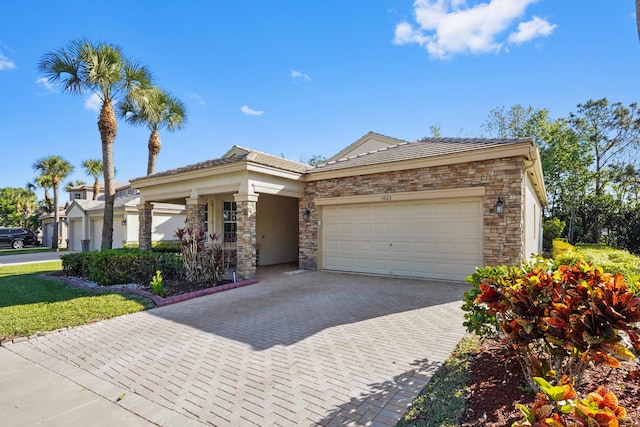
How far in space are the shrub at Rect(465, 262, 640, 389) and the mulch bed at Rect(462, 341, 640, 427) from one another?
26cm

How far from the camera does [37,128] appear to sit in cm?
2141

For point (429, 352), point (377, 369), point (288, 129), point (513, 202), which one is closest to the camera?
point (377, 369)

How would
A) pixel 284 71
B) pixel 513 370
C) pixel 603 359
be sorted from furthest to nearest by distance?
pixel 284 71
pixel 513 370
pixel 603 359

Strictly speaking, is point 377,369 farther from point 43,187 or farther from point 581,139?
point 43,187

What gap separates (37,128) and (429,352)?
2739cm

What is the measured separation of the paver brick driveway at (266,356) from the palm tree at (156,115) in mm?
13304

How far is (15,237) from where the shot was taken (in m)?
29.4

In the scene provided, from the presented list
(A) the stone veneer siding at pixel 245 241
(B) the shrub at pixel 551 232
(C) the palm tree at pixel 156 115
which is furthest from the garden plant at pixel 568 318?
(B) the shrub at pixel 551 232

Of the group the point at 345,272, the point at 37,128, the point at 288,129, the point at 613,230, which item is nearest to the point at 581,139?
the point at 613,230

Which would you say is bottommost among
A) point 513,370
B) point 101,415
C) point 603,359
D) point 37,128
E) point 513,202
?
point 101,415

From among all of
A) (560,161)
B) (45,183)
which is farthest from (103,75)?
(45,183)

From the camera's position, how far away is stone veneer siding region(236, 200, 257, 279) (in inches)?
402

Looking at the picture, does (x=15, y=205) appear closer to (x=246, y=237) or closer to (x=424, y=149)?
(x=246, y=237)

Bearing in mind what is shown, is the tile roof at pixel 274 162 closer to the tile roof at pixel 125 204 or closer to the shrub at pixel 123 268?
the shrub at pixel 123 268
